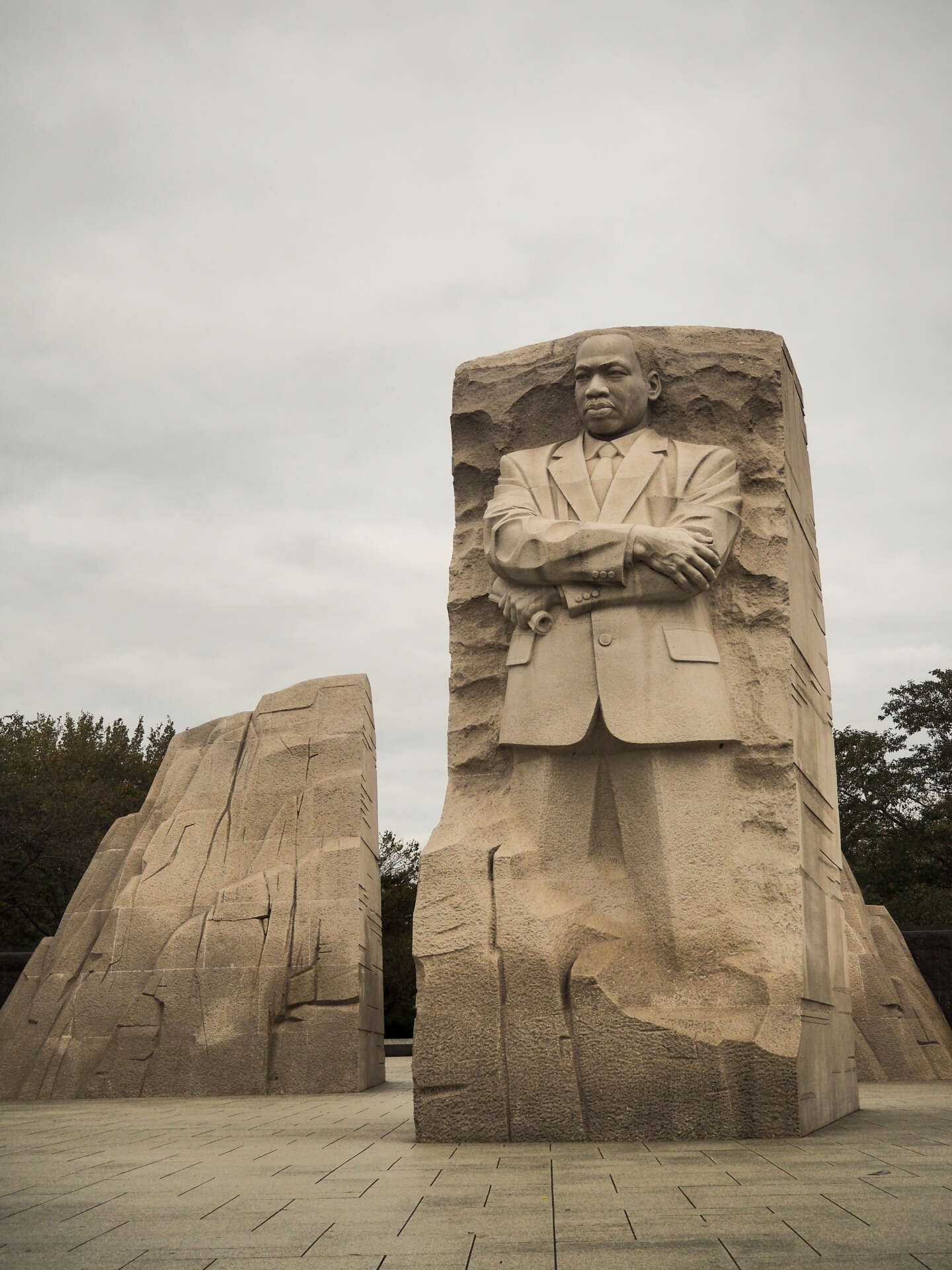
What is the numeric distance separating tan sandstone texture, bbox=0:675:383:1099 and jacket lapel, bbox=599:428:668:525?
4.88 metres

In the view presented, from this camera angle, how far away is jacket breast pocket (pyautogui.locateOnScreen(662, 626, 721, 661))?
230 inches

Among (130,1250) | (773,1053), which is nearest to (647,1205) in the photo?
(130,1250)

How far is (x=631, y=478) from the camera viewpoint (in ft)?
20.5

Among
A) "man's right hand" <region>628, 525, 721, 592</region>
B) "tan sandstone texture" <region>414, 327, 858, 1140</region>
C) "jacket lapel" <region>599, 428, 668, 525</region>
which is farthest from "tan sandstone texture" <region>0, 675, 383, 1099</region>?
"man's right hand" <region>628, 525, 721, 592</region>

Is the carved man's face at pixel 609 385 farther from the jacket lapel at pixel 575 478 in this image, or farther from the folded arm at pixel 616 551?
the folded arm at pixel 616 551

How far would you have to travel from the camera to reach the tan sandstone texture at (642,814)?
17.8 ft

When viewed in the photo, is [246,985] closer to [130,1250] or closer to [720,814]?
[720,814]

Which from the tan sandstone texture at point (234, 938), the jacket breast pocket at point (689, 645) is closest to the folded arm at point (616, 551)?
the jacket breast pocket at point (689, 645)

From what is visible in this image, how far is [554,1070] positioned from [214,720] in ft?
22.8

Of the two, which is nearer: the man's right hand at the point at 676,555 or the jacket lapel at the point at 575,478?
the man's right hand at the point at 676,555

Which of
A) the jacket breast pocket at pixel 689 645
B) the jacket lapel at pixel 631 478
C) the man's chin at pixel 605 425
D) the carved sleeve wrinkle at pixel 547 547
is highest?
the man's chin at pixel 605 425

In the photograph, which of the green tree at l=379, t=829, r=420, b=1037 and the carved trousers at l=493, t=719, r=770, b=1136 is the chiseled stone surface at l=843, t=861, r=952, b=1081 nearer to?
the carved trousers at l=493, t=719, r=770, b=1136

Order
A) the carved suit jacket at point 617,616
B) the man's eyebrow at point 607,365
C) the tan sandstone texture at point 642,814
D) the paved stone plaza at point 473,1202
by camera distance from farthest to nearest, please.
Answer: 1. the man's eyebrow at point 607,365
2. the carved suit jacket at point 617,616
3. the tan sandstone texture at point 642,814
4. the paved stone plaza at point 473,1202

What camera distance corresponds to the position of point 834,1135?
5.39 m
